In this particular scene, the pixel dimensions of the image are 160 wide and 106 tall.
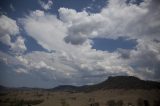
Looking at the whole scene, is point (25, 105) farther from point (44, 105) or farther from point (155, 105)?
point (155, 105)

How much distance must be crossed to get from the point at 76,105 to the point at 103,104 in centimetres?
990

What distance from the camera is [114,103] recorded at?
75500mm

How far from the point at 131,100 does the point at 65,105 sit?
2342cm

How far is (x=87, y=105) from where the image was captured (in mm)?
73000

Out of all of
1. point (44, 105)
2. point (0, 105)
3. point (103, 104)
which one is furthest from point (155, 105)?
point (0, 105)

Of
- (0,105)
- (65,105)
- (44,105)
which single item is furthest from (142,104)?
(0,105)

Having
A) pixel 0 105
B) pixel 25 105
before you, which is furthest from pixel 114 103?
pixel 0 105

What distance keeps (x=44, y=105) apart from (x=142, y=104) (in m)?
31.5

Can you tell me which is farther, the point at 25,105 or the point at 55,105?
the point at 25,105

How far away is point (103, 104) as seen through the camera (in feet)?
248

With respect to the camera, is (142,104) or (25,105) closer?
(142,104)

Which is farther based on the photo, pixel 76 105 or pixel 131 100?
pixel 131 100

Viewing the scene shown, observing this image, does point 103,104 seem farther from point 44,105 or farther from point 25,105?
point 25,105

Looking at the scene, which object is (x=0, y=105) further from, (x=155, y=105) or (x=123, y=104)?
(x=155, y=105)
